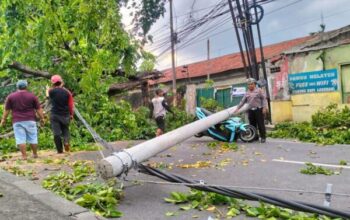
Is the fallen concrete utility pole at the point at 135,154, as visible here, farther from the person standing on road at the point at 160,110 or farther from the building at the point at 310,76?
the building at the point at 310,76

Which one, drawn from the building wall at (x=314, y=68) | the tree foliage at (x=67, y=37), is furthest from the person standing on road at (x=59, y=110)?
the building wall at (x=314, y=68)

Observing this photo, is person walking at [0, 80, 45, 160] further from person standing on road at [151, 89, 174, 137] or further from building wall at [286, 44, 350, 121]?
building wall at [286, 44, 350, 121]

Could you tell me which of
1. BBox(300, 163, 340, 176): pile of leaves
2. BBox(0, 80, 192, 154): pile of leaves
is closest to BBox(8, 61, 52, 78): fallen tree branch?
BBox(0, 80, 192, 154): pile of leaves

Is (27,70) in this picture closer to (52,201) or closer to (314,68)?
(52,201)

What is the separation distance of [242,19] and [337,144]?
7.77 metres

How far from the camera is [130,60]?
13.8 m

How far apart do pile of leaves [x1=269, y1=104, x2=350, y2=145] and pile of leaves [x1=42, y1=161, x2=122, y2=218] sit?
719 cm

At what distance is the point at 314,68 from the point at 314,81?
1.69ft

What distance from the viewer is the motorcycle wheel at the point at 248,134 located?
39.4 feet

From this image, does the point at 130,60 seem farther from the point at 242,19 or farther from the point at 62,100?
the point at 242,19

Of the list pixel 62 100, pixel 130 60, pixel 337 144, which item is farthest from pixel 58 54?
pixel 337 144

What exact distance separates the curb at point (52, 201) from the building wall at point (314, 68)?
41.0 feet

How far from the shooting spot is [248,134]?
12047 millimetres

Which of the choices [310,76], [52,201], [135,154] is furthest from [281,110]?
[52,201]
